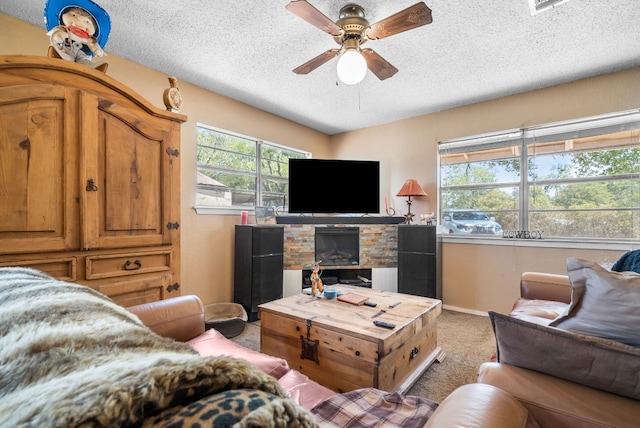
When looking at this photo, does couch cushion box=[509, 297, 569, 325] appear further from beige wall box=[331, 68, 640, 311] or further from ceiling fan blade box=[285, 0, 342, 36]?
ceiling fan blade box=[285, 0, 342, 36]

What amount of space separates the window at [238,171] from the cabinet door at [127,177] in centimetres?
148

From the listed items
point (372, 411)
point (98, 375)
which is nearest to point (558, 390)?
point (372, 411)

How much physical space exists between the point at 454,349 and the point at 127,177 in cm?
284

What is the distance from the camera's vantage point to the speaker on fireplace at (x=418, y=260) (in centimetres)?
352

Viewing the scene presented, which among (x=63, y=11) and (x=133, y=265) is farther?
(x=133, y=265)

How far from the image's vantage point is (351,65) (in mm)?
1867

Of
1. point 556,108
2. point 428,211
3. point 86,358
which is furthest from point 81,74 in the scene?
point 556,108

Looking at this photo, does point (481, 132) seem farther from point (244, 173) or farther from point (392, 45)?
point (244, 173)

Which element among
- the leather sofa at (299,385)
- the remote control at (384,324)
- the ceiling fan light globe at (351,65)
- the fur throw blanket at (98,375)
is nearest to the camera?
the fur throw blanket at (98,375)

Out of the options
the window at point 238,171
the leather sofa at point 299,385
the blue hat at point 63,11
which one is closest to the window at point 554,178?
the window at point 238,171

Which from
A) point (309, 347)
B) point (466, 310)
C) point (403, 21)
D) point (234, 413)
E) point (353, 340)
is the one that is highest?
point (403, 21)

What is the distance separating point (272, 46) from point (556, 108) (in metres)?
3.08

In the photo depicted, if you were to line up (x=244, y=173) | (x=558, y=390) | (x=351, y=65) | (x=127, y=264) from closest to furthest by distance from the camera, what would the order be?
(x=558, y=390) < (x=127, y=264) < (x=351, y=65) < (x=244, y=173)

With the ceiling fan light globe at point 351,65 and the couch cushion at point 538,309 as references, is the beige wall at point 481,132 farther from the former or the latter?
the ceiling fan light globe at point 351,65
